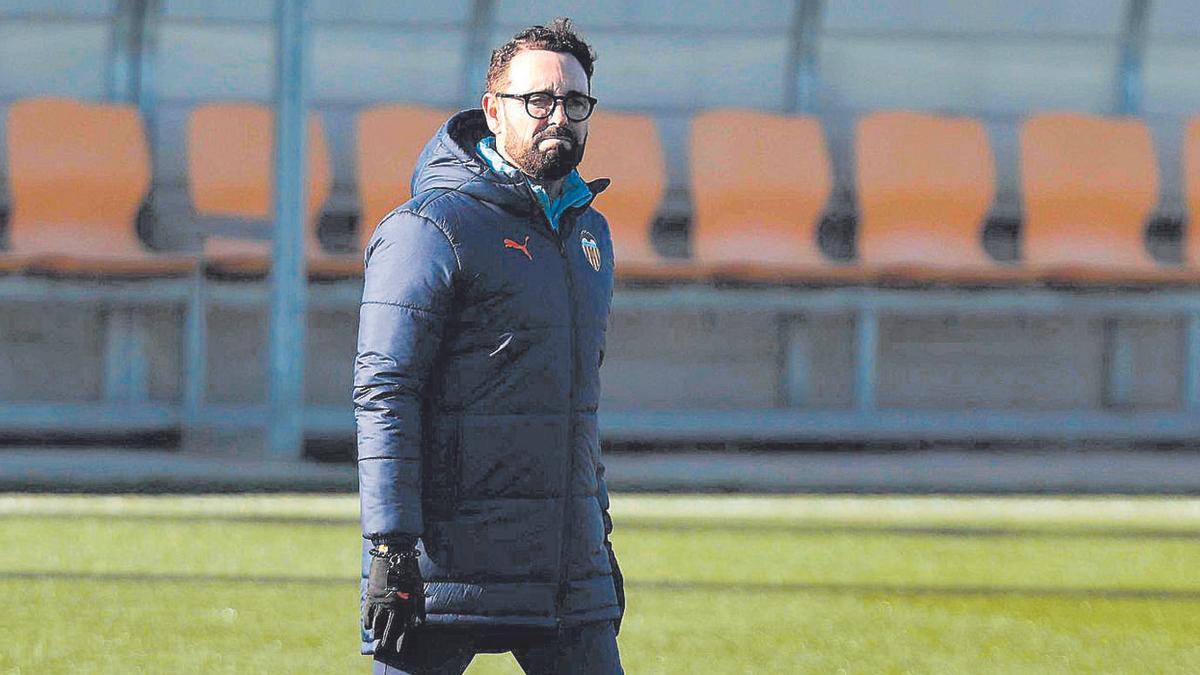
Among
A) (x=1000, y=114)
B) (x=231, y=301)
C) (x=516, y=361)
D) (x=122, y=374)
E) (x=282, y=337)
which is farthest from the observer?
(x=1000, y=114)

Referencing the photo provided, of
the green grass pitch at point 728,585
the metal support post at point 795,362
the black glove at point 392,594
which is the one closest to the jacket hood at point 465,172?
the black glove at point 392,594

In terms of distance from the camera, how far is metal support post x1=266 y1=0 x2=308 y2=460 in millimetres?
9391

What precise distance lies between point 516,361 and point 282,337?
7028 millimetres

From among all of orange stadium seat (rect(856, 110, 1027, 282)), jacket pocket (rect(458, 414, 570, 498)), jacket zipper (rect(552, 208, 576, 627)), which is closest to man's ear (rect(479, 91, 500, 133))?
jacket zipper (rect(552, 208, 576, 627))

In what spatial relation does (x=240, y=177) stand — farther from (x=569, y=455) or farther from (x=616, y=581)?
(x=569, y=455)

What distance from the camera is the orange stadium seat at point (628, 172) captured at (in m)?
11.1

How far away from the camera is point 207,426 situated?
10.8 meters

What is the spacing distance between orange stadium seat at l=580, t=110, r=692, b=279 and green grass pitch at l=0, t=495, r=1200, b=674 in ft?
9.43

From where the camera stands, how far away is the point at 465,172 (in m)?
2.68

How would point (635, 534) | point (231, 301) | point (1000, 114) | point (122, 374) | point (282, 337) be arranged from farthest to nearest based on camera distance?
point (1000, 114)
point (122, 374)
point (231, 301)
point (282, 337)
point (635, 534)

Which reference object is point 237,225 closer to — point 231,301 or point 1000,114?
point 231,301

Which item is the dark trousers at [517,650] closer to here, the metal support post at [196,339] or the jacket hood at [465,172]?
the jacket hood at [465,172]

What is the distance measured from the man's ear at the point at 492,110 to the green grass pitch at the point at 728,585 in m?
2.22

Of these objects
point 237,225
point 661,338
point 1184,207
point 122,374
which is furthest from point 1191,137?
point 122,374
